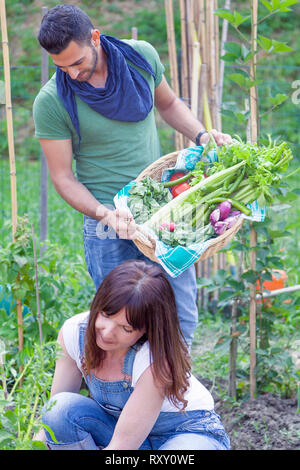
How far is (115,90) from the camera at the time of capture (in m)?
2.18

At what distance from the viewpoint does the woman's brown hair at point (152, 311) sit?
66.0 inches

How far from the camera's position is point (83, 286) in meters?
3.55

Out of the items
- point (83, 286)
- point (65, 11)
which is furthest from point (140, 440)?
point (83, 286)

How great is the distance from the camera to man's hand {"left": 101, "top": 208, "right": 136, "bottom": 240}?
2018mm

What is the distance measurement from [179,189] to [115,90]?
452mm

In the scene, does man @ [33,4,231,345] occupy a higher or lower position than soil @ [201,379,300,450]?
higher

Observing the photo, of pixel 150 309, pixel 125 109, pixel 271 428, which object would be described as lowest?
pixel 271 428

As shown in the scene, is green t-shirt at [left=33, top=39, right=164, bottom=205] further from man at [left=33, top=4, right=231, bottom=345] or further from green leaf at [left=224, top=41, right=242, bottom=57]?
green leaf at [left=224, top=41, right=242, bottom=57]

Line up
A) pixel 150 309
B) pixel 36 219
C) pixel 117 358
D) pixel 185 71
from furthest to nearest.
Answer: pixel 36 219 < pixel 185 71 < pixel 117 358 < pixel 150 309

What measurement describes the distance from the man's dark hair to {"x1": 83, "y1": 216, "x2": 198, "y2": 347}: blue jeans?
26.7 inches

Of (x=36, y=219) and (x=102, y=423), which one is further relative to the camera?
(x=36, y=219)

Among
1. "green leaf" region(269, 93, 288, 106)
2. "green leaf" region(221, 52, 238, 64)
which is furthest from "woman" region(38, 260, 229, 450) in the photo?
"green leaf" region(221, 52, 238, 64)

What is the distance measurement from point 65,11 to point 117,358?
1.15 meters

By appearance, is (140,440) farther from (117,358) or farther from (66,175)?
(66,175)
